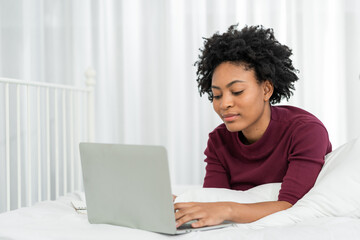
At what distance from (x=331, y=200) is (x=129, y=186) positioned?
17.3 inches

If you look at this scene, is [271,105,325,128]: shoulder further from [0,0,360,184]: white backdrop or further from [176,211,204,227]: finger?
[0,0,360,184]: white backdrop

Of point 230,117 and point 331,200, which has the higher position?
point 230,117

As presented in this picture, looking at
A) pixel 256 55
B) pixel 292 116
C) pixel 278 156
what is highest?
pixel 256 55

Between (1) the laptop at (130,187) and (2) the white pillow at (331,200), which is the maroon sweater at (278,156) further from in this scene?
(1) the laptop at (130,187)

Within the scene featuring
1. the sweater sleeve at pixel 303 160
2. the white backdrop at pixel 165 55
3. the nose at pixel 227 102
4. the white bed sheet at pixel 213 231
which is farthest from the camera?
the white backdrop at pixel 165 55

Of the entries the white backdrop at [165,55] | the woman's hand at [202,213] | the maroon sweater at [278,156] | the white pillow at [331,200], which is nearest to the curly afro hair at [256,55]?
the maroon sweater at [278,156]

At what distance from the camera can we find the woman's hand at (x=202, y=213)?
875 mm

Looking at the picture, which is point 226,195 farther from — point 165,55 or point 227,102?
point 165,55

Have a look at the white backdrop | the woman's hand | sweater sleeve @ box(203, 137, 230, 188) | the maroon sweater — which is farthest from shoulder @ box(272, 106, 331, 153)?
the white backdrop

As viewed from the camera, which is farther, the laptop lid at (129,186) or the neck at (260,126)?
the neck at (260,126)

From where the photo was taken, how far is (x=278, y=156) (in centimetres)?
122

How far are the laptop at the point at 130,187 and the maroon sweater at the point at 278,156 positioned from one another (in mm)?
252

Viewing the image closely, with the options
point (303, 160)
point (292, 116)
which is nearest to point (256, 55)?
point (292, 116)

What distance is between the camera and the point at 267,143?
49.3 inches
